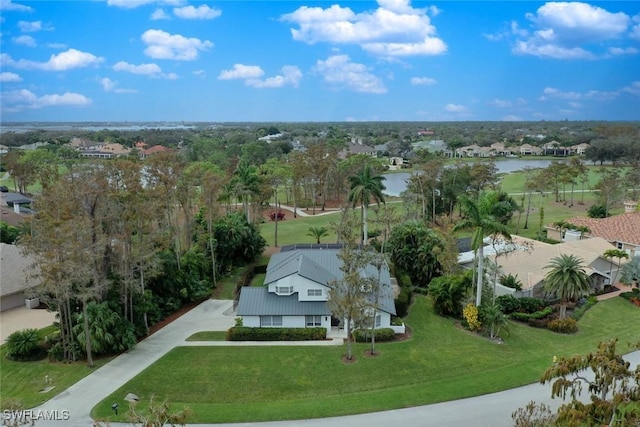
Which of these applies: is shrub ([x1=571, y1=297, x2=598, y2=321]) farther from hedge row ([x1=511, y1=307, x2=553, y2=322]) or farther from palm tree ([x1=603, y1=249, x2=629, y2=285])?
palm tree ([x1=603, y1=249, x2=629, y2=285])

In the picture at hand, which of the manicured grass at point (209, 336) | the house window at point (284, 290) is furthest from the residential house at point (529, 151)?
the manicured grass at point (209, 336)

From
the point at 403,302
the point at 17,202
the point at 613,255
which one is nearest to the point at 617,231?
the point at 613,255

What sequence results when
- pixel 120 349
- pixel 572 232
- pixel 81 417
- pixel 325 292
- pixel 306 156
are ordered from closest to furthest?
pixel 81 417 → pixel 120 349 → pixel 325 292 → pixel 572 232 → pixel 306 156

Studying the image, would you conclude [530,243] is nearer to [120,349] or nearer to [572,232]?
[572,232]

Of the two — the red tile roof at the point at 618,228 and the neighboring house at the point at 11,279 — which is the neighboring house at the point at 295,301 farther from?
the red tile roof at the point at 618,228

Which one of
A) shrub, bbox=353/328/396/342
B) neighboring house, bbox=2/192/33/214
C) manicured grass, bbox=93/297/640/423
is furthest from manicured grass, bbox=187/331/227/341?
neighboring house, bbox=2/192/33/214

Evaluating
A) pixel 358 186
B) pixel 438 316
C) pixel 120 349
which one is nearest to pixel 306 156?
pixel 358 186
